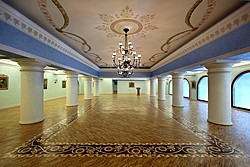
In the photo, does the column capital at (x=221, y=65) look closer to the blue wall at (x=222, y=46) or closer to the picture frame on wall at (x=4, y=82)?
the blue wall at (x=222, y=46)

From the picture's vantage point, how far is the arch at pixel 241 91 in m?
8.34

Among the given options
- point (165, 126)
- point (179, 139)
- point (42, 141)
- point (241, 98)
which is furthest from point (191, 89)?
point (42, 141)

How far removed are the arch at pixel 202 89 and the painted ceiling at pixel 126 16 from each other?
345 inches

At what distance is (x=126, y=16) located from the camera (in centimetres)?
375

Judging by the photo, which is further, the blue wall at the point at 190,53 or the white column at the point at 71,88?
the white column at the point at 71,88

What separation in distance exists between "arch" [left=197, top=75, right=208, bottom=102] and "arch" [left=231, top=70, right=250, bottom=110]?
3.13m

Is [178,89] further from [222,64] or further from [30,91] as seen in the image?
[30,91]

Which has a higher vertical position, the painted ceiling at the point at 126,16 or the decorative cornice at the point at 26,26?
the painted ceiling at the point at 126,16

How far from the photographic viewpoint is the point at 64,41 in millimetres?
5859

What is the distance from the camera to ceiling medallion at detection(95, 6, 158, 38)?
3.70m

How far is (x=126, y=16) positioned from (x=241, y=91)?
9.55 meters

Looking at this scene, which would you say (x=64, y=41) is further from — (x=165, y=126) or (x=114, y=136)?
(x=165, y=126)

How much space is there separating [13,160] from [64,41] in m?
4.69

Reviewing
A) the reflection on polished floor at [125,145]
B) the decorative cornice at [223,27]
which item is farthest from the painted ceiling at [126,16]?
the reflection on polished floor at [125,145]
